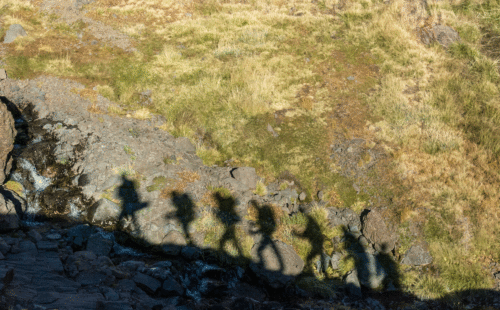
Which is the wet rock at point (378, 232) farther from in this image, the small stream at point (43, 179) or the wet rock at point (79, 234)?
the small stream at point (43, 179)

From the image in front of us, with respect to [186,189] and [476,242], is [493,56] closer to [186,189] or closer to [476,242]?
[476,242]

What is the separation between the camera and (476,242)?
304 inches

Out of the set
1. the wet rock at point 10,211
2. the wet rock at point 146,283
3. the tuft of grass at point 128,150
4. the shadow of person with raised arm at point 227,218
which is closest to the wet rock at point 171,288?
the wet rock at point 146,283

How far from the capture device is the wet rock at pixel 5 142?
7.87 metres

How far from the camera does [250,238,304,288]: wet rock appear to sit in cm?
711

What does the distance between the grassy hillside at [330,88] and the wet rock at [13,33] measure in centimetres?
39

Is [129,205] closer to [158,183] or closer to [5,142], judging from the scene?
[158,183]

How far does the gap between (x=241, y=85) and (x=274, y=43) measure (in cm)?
414

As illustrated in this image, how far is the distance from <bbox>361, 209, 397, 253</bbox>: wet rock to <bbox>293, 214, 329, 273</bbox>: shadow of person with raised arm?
1.18 m

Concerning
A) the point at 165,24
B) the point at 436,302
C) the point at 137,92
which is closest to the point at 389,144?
the point at 436,302

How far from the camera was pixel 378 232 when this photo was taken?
26.2ft

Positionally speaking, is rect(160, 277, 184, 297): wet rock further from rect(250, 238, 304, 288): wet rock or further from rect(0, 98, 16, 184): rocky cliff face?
rect(0, 98, 16, 184): rocky cliff face

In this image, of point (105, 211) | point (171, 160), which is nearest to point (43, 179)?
point (105, 211)

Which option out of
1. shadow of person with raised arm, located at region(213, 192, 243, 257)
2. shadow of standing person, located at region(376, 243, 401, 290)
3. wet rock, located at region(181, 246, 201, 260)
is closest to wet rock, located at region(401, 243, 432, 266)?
shadow of standing person, located at region(376, 243, 401, 290)
